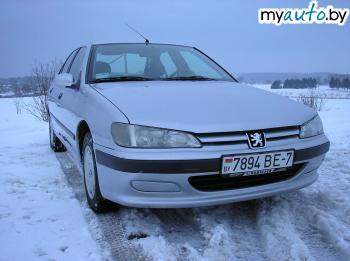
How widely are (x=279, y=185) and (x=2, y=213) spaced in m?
2.09

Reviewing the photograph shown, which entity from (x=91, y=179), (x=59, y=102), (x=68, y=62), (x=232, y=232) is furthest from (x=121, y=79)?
(x=68, y=62)

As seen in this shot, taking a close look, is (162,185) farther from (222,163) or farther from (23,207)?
(23,207)

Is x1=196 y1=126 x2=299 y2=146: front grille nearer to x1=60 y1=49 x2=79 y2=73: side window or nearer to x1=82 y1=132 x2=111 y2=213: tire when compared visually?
x1=82 y1=132 x2=111 y2=213: tire

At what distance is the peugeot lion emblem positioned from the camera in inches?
86.2

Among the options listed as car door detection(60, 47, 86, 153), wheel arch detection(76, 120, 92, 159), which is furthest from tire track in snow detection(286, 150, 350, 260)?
car door detection(60, 47, 86, 153)

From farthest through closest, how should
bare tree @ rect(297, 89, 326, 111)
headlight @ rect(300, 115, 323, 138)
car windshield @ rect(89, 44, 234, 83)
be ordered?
bare tree @ rect(297, 89, 326, 111) < car windshield @ rect(89, 44, 234, 83) < headlight @ rect(300, 115, 323, 138)

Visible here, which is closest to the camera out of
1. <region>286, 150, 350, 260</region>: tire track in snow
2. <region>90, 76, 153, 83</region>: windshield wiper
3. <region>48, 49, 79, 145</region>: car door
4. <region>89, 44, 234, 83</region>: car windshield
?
<region>286, 150, 350, 260</region>: tire track in snow

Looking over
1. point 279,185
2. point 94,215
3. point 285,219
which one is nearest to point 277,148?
point 279,185

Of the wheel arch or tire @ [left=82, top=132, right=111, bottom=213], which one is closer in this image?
tire @ [left=82, top=132, right=111, bottom=213]

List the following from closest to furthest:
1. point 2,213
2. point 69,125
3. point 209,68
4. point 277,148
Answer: point 277,148, point 2,213, point 69,125, point 209,68

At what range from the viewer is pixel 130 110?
2.28m

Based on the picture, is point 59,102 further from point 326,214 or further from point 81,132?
point 326,214

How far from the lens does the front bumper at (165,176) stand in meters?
2.09

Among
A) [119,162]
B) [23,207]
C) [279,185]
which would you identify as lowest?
[23,207]
